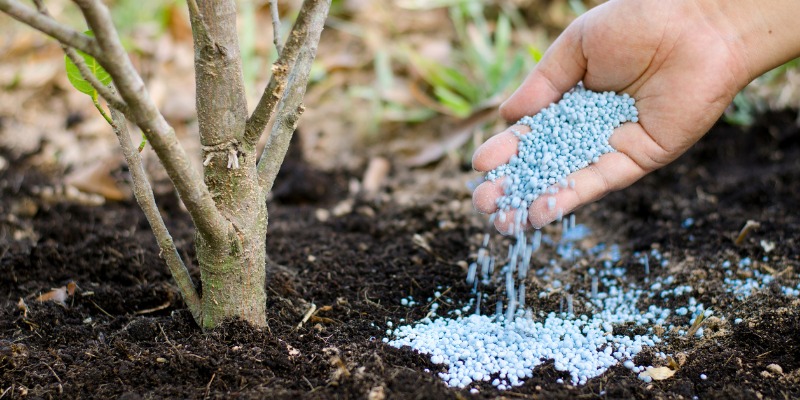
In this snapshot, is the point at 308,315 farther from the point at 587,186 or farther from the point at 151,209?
the point at 587,186

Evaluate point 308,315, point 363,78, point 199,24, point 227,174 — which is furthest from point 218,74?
point 363,78

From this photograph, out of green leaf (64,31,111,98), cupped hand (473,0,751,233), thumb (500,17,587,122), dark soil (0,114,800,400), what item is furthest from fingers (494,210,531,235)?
green leaf (64,31,111,98)

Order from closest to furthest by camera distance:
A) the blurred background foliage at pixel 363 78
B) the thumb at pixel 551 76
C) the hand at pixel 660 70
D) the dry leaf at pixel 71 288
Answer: the dry leaf at pixel 71 288 → the hand at pixel 660 70 → the thumb at pixel 551 76 → the blurred background foliage at pixel 363 78

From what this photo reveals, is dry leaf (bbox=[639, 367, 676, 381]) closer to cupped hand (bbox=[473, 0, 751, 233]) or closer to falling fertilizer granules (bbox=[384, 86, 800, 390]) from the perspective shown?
falling fertilizer granules (bbox=[384, 86, 800, 390])

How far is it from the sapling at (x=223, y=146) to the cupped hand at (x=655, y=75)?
0.69 metres

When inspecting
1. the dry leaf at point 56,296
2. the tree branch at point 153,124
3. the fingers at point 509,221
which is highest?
the fingers at point 509,221

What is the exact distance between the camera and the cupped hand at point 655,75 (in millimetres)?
2064

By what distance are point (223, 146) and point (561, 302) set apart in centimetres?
117

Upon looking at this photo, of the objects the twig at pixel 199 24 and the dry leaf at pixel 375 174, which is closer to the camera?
the twig at pixel 199 24

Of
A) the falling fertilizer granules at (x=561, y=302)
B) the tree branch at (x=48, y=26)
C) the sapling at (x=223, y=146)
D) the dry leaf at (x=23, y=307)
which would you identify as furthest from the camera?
the dry leaf at (x=23, y=307)

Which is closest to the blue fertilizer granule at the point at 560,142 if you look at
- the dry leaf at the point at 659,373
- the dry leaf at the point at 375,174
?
the dry leaf at the point at 659,373

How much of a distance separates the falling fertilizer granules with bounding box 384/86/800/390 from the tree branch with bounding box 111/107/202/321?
0.55m

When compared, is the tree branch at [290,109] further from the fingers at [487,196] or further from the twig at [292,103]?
the fingers at [487,196]

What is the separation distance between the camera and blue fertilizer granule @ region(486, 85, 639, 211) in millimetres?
1983
